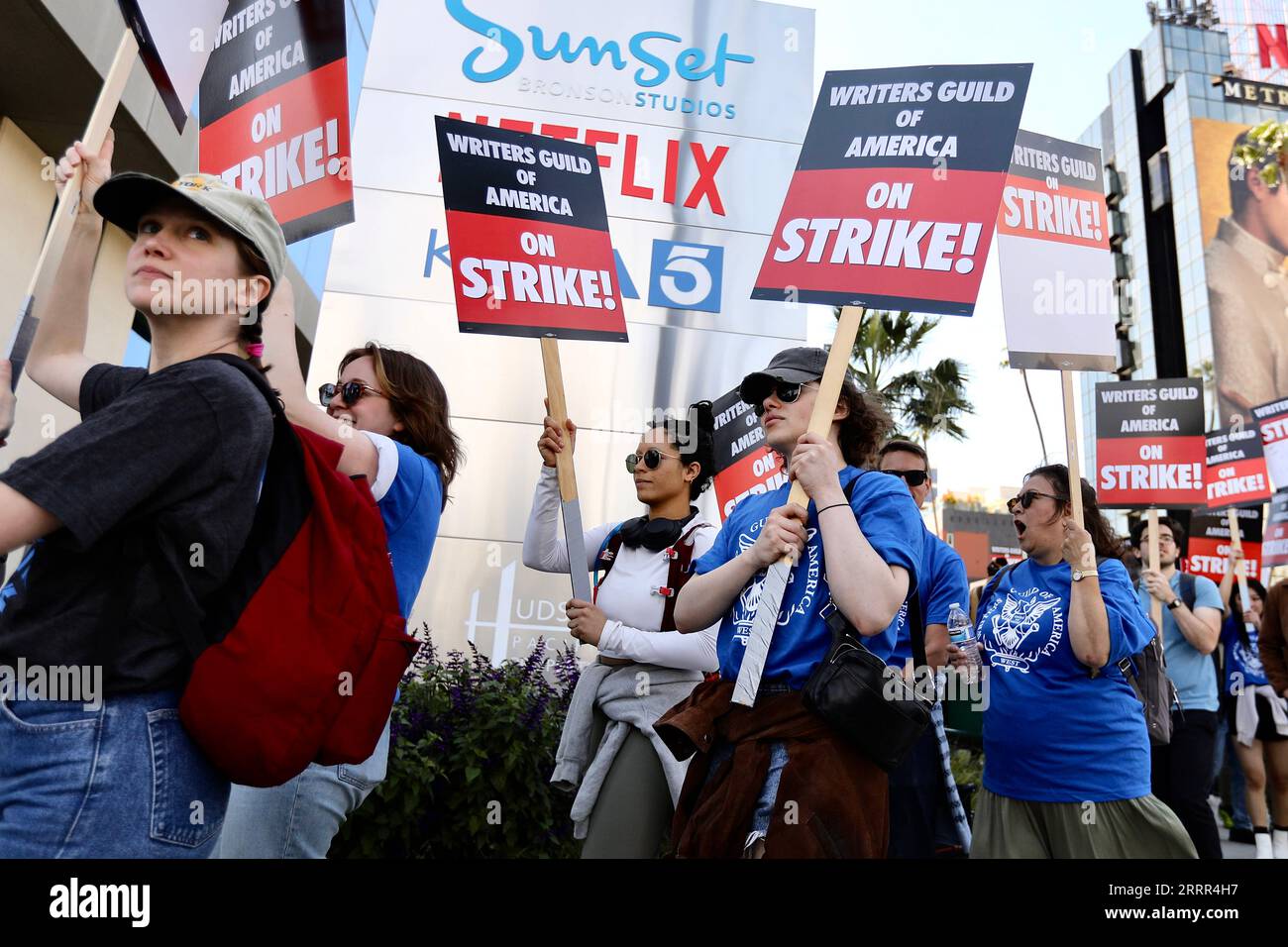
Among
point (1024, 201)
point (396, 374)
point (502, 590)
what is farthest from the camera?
point (502, 590)

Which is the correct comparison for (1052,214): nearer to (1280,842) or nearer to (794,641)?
(794,641)

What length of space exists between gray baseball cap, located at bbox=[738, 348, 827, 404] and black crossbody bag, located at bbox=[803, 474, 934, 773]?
0.89 metres

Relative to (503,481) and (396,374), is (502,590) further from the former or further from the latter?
(396,374)

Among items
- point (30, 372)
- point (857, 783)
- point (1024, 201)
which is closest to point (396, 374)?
point (30, 372)

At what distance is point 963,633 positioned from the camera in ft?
14.0

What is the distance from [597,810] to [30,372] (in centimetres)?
214

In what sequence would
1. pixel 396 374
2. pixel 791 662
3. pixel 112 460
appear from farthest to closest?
pixel 396 374, pixel 791 662, pixel 112 460

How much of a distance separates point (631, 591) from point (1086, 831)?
1868 mm

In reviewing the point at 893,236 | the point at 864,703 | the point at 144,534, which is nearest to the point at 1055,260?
the point at 893,236

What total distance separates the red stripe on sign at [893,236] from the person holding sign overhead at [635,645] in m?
0.98

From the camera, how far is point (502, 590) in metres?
8.20

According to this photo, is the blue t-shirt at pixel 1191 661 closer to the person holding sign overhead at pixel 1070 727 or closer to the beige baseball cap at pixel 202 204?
the person holding sign overhead at pixel 1070 727

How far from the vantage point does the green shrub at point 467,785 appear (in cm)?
439
